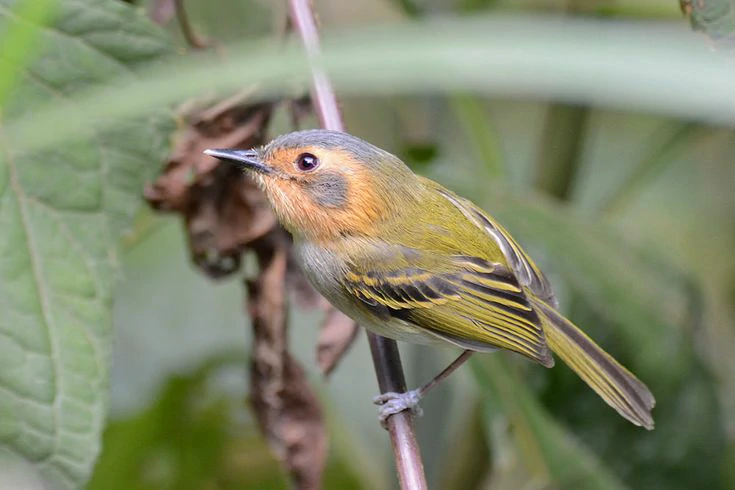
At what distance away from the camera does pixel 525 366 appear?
2.81 metres

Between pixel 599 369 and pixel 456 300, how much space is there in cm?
38

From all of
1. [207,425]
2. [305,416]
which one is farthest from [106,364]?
[207,425]

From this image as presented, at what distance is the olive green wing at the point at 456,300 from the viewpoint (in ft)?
6.95

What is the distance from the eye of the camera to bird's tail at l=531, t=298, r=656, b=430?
86.7 inches

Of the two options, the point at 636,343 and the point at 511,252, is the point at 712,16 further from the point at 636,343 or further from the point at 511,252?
the point at 636,343

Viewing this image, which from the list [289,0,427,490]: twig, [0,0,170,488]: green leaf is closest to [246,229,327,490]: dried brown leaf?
[289,0,427,490]: twig

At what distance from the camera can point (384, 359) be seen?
1773mm

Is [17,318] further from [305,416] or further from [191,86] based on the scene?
[191,86]

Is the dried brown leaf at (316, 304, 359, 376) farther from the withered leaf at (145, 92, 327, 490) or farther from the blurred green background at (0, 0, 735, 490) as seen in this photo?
the blurred green background at (0, 0, 735, 490)

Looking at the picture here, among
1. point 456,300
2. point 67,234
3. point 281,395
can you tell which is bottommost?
point 281,395

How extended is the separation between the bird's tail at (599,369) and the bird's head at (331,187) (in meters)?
0.45

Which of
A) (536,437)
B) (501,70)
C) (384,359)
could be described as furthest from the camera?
(536,437)

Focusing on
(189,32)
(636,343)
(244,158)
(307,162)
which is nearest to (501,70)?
(244,158)

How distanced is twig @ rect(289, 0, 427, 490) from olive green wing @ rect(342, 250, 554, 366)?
240 mm
